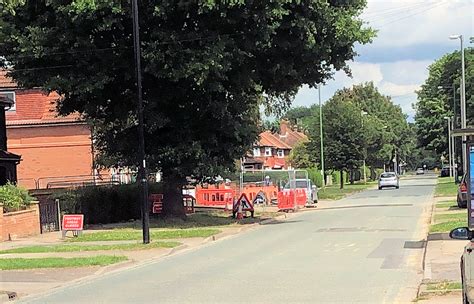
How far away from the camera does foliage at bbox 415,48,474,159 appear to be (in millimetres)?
78625

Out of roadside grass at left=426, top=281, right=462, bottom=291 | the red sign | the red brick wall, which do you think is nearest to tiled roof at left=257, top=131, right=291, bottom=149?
the red brick wall

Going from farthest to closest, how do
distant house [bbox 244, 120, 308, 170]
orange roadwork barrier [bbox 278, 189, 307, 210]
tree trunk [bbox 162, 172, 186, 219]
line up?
distant house [bbox 244, 120, 308, 170]
orange roadwork barrier [bbox 278, 189, 307, 210]
tree trunk [bbox 162, 172, 186, 219]

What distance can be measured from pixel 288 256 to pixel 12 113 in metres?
38.9

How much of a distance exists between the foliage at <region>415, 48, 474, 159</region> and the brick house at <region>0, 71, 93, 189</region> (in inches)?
1595

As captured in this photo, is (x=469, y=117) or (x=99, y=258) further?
(x=469, y=117)

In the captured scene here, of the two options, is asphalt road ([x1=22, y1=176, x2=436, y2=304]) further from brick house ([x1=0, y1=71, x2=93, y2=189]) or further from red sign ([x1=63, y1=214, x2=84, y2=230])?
brick house ([x1=0, y1=71, x2=93, y2=189])

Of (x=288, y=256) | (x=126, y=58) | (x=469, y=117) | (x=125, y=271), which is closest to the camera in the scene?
(x=125, y=271)

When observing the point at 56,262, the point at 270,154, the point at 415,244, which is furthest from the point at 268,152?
the point at 56,262

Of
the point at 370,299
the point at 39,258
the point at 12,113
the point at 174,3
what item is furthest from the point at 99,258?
the point at 12,113

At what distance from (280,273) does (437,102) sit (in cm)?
7990

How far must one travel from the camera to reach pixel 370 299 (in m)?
10.7

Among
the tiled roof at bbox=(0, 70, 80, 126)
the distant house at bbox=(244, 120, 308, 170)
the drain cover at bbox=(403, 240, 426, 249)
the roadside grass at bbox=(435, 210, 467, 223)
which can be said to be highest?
the tiled roof at bbox=(0, 70, 80, 126)

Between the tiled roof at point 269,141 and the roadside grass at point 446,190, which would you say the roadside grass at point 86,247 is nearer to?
the roadside grass at point 446,190

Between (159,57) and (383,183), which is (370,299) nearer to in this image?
(159,57)
